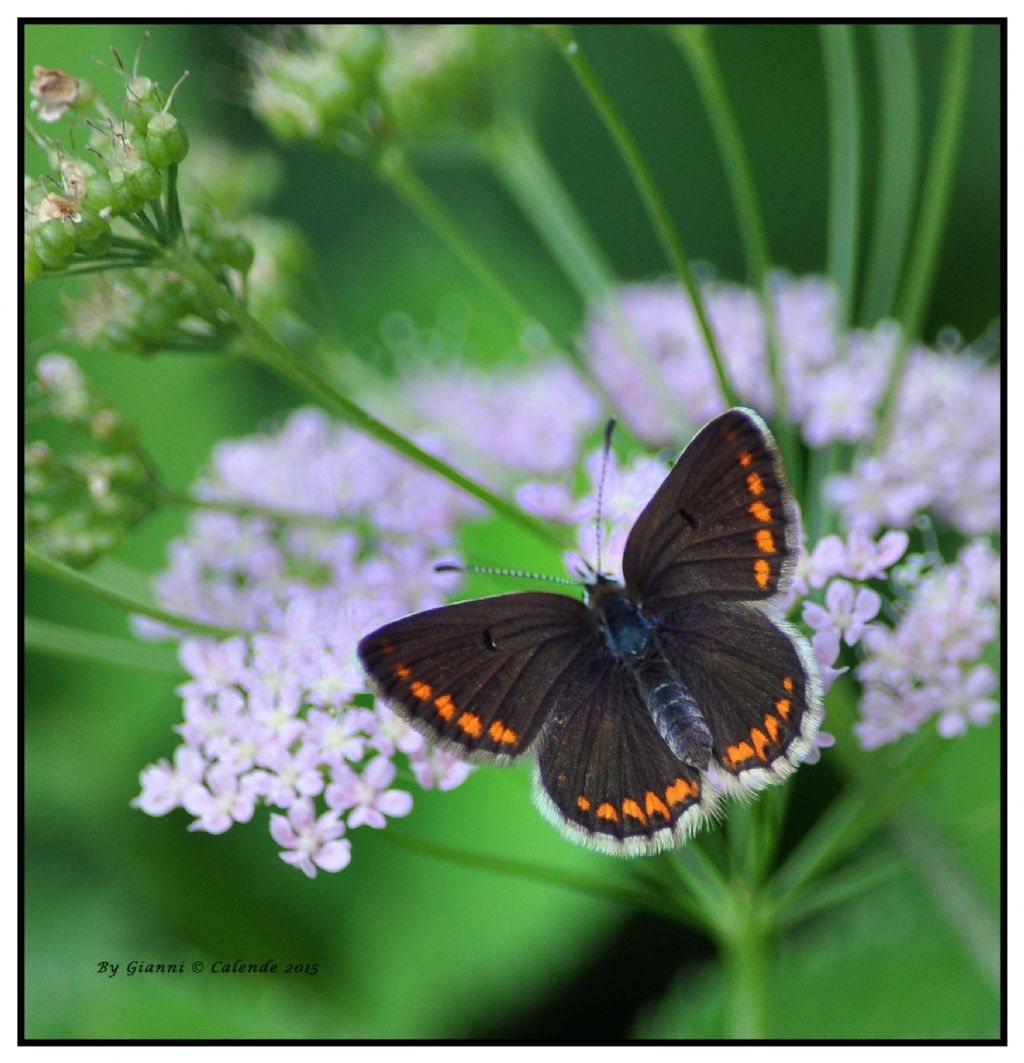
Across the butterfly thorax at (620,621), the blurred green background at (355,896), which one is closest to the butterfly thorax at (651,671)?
the butterfly thorax at (620,621)

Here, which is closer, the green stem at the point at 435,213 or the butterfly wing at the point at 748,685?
the butterfly wing at the point at 748,685

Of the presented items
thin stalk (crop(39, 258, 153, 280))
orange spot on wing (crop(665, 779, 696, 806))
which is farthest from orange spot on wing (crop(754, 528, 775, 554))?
thin stalk (crop(39, 258, 153, 280))

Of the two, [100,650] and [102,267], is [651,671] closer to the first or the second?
[102,267]

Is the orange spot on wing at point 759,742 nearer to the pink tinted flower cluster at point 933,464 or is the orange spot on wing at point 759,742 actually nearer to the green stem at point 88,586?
the pink tinted flower cluster at point 933,464

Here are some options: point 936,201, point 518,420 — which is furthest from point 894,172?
point 518,420

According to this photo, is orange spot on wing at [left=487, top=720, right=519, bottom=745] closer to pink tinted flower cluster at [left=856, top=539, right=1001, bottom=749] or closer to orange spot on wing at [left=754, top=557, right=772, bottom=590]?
orange spot on wing at [left=754, top=557, right=772, bottom=590]

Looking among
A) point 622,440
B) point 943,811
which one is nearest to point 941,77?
point 622,440
